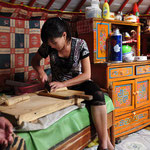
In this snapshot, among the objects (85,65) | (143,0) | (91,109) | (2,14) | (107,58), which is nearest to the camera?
(91,109)

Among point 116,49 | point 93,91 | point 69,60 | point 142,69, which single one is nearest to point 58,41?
point 69,60

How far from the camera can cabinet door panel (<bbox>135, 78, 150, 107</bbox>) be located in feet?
7.29

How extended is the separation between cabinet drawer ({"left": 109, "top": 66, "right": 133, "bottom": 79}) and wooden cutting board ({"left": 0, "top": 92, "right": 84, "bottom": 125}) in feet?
2.64

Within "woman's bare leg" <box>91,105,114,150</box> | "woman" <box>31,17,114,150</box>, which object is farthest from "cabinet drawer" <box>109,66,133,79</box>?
"woman's bare leg" <box>91,105,114,150</box>

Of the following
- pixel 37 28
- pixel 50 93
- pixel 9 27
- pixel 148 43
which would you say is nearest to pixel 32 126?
pixel 50 93

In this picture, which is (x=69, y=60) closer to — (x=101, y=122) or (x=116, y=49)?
(x=101, y=122)

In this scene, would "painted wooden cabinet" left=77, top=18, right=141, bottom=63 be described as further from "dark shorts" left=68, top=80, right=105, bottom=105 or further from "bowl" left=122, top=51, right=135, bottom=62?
"dark shorts" left=68, top=80, right=105, bottom=105

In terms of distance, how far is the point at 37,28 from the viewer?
7.50 feet

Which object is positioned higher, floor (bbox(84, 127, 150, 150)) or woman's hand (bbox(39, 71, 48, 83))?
woman's hand (bbox(39, 71, 48, 83))

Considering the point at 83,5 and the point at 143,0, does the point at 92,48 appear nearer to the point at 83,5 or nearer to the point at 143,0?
the point at 83,5

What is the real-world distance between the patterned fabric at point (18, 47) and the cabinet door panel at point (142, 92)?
3.89ft

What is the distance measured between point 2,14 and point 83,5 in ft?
4.16

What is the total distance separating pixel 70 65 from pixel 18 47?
840mm

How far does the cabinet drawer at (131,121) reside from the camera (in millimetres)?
2057
